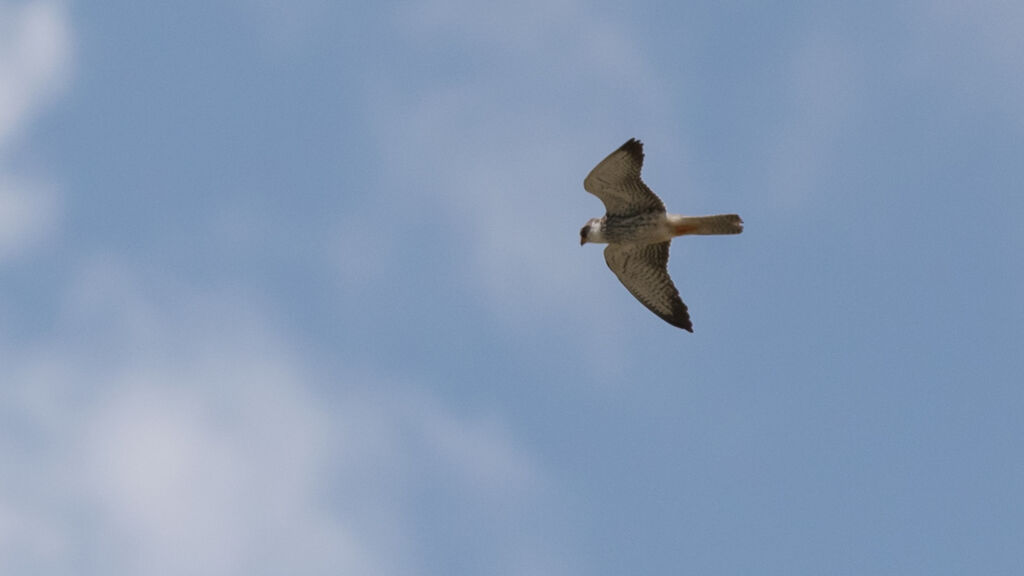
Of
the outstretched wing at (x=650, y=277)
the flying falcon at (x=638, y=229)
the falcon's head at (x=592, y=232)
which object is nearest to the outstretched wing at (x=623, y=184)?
the flying falcon at (x=638, y=229)

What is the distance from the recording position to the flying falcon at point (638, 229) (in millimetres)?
18812

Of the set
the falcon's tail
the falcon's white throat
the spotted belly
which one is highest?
the falcon's white throat

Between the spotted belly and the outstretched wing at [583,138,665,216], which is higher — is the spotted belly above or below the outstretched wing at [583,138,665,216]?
below

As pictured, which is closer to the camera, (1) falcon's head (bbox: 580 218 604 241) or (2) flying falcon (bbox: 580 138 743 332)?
(2) flying falcon (bbox: 580 138 743 332)

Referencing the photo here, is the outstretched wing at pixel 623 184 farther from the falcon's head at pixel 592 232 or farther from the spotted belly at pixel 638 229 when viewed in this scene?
the falcon's head at pixel 592 232

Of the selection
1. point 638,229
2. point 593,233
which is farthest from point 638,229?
point 593,233

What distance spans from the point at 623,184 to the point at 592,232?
1.07 meters

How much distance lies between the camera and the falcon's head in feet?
64.8

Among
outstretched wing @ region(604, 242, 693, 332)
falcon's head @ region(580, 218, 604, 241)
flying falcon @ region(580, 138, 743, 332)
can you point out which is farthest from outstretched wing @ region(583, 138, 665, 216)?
outstretched wing @ region(604, 242, 693, 332)

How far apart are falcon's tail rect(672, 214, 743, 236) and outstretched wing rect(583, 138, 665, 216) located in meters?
0.38

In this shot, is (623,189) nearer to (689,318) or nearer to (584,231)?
(584,231)

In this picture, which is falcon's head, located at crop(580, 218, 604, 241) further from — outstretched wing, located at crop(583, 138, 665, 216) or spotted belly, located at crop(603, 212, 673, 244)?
outstretched wing, located at crop(583, 138, 665, 216)

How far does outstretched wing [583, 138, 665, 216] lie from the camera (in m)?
18.6

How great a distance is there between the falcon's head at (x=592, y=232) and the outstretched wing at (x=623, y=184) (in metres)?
0.27
